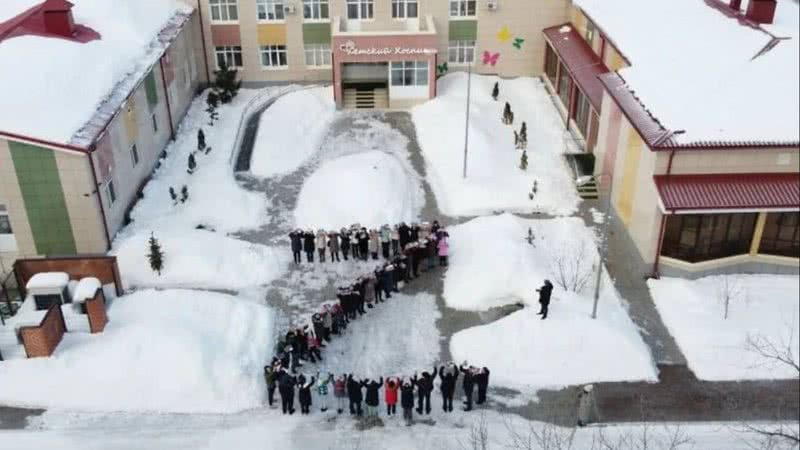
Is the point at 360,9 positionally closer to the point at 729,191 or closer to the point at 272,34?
the point at 272,34

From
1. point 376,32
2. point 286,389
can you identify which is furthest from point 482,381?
point 376,32

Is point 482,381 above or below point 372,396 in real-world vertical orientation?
above

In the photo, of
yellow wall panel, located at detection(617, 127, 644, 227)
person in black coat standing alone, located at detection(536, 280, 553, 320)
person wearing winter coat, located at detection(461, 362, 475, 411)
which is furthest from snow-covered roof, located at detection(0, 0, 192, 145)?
yellow wall panel, located at detection(617, 127, 644, 227)

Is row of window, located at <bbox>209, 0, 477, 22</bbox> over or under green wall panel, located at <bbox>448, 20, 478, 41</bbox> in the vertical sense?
over

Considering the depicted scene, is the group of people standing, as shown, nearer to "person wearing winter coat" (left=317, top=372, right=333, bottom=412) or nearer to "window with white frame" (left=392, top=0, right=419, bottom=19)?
"person wearing winter coat" (left=317, top=372, right=333, bottom=412)

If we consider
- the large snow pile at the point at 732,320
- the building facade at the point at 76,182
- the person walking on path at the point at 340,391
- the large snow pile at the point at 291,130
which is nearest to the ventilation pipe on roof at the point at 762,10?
the large snow pile at the point at 732,320

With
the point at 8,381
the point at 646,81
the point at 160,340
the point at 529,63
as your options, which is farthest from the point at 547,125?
the point at 8,381

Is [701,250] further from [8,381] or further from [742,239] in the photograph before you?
[8,381]

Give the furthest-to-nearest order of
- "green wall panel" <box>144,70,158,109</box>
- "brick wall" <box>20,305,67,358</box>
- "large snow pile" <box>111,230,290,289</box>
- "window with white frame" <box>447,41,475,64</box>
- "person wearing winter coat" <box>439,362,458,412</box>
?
"window with white frame" <box>447,41,475,64</box>, "green wall panel" <box>144,70,158,109</box>, "large snow pile" <box>111,230,290,289</box>, "brick wall" <box>20,305,67,358</box>, "person wearing winter coat" <box>439,362,458,412</box>
